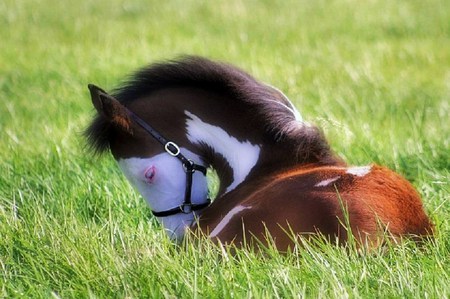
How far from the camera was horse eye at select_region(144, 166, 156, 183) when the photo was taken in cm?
410

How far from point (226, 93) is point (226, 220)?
1.70 ft

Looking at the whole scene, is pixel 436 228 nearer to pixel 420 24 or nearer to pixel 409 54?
pixel 409 54

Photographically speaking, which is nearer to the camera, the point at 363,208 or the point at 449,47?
the point at 363,208

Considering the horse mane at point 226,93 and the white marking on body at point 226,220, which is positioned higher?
the horse mane at point 226,93

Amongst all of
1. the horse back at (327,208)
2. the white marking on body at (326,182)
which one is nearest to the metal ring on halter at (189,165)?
the horse back at (327,208)

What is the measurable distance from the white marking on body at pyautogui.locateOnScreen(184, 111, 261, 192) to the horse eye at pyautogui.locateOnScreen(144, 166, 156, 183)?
19 cm

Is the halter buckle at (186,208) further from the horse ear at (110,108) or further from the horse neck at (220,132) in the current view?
the horse ear at (110,108)

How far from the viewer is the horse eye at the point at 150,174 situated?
4.10 m

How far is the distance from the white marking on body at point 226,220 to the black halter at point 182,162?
0.20 meters

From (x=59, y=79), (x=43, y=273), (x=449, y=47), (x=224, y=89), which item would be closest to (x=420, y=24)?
(x=449, y=47)

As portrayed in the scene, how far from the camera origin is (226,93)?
4145 mm

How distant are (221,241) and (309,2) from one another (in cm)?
929

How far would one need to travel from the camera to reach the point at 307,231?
3627 millimetres

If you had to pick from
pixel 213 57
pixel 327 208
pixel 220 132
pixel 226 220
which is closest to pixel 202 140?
pixel 220 132
